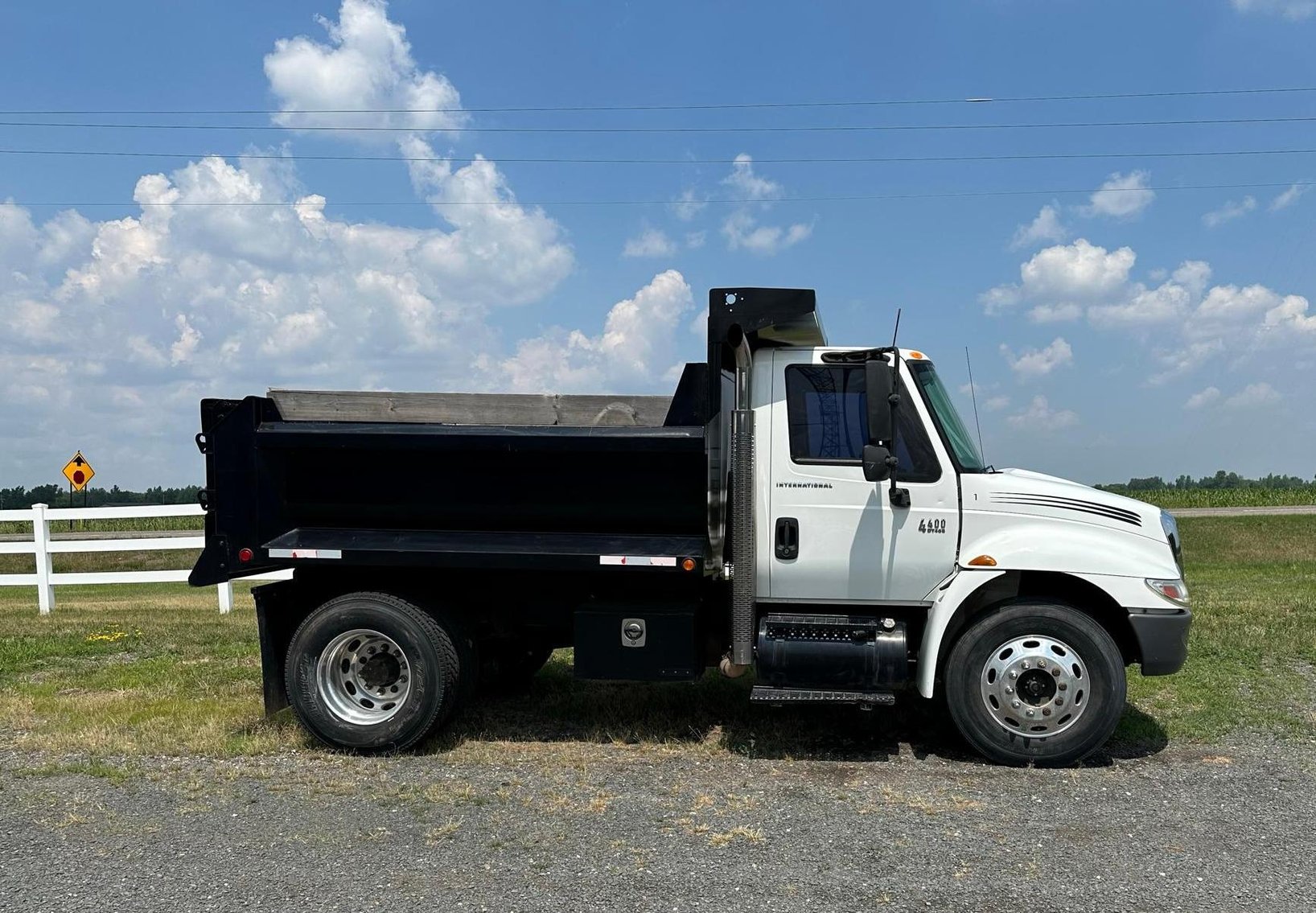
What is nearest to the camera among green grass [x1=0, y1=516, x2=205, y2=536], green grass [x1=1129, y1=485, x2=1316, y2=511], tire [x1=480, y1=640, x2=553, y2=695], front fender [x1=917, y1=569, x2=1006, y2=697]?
front fender [x1=917, y1=569, x2=1006, y2=697]

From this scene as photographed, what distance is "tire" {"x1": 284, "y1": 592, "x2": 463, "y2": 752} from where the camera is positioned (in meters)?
6.32

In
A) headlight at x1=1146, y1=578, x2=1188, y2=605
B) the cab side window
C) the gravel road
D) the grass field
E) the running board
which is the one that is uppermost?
the cab side window

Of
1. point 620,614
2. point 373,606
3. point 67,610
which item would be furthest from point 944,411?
point 67,610

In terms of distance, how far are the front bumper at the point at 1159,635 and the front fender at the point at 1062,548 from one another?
0.71 feet

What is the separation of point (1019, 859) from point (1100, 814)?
860 mm

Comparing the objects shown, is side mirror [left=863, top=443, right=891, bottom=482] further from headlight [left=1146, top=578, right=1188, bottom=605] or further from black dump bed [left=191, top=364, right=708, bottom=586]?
headlight [left=1146, top=578, right=1188, bottom=605]

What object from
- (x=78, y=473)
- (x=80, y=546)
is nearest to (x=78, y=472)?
(x=78, y=473)

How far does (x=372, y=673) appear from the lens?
6.51 metres

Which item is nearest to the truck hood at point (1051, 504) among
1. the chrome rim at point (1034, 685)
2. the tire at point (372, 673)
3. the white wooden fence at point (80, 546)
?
the chrome rim at point (1034, 685)

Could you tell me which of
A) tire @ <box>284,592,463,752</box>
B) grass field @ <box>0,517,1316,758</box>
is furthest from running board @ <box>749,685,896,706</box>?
tire @ <box>284,592,463,752</box>

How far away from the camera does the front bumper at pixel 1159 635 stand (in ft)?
19.7

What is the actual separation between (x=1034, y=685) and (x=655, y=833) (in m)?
2.47

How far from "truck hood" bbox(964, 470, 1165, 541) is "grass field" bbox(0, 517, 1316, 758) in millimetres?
1444

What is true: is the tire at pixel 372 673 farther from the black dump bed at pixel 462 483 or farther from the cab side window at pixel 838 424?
the cab side window at pixel 838 424
